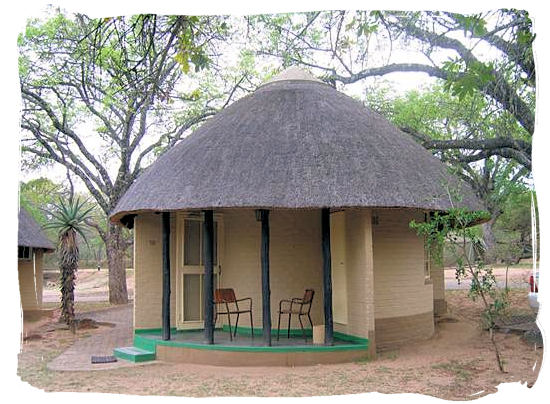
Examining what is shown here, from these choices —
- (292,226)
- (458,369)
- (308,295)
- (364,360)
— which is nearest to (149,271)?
(292,226)

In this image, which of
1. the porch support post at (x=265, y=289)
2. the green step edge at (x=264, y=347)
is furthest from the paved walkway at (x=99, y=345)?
the porch support post at (x=265, y=289)

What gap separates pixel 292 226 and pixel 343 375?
336cm

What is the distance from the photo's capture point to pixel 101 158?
19.4m

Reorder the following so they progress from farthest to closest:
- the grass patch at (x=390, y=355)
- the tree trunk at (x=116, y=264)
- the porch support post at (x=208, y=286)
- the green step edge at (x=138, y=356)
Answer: the tree trunk at (x=116, y=264), the green step edge at (x=138, y=356), the porch support post at (x=208, y=286), the grass patch at (x=390, y=355)

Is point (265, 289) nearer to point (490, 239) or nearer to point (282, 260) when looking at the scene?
point (282, 260)

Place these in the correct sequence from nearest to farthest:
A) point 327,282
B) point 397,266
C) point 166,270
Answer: point 327,282 → point 166,270 → point 397,266

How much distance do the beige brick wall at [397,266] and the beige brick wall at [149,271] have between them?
12.6 feet

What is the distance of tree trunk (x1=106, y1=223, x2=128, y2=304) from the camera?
1897 centimetres

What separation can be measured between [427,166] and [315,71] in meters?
4.44

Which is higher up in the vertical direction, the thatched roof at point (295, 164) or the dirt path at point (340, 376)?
the thatched roof at point (295, 164)

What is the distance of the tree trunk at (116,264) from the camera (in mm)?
18969

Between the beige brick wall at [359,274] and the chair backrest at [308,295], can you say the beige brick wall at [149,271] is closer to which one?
the chair backrest at [308,295]

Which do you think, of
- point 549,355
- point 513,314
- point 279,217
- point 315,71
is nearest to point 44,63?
point 315,71

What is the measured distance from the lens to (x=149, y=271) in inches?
425
